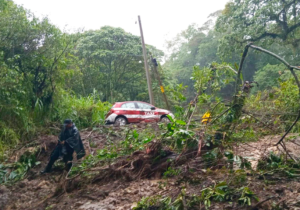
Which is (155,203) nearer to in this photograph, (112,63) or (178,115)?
(178,115)

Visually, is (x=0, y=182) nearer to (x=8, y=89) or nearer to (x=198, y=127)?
(x=8, y=89)

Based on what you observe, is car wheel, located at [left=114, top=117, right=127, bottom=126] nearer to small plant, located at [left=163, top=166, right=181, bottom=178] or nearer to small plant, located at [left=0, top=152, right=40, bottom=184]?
small plant, located at [left=0, top=152, right=40, bottom=184]

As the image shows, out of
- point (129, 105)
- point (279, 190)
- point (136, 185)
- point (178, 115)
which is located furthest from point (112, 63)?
point (279, 190)

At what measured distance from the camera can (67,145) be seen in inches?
294

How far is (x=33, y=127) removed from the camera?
9.65 m

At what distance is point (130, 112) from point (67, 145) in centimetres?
575

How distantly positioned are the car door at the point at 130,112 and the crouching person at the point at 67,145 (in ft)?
17.5

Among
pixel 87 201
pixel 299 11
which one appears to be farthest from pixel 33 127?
pixel 299 11

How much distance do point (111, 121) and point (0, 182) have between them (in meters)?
5.79

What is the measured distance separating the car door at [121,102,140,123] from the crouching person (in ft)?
17.5

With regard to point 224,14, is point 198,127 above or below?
below

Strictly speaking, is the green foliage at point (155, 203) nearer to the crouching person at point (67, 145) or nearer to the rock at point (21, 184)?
the crouching person at point (67, 145)

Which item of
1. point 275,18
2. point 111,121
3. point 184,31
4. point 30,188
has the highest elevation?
point 184,31

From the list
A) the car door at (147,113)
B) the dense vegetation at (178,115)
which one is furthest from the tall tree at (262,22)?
the car door at (147,113)
